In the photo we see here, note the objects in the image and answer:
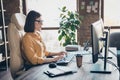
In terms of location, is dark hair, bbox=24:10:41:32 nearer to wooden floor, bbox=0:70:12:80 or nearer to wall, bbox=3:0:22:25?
wooden floor, bbox=0:70:12:80

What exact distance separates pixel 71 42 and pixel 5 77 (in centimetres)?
150

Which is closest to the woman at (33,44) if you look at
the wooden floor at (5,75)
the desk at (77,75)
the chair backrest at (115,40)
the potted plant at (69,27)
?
the desk at (77,75)

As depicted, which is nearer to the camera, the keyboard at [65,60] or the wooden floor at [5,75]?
the keyboard at [65,60]

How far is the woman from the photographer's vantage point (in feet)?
8.44

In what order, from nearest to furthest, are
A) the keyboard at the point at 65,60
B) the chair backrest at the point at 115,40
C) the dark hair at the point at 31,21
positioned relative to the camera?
the keyboard at the point at 65,60 < the dark hair at the point at 31,21 < the chair backrest at the point at 115,40

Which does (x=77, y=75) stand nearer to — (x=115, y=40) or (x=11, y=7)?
(x=115, y=40)

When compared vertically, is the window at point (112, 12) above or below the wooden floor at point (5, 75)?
above

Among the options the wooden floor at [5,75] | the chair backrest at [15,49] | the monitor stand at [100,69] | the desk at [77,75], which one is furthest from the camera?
the wooden floor at [5,75]

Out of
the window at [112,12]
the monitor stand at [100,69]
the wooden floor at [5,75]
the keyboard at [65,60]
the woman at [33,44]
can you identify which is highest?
the window at [112,12]

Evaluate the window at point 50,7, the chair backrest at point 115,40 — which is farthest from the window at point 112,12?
the window at point 50,7

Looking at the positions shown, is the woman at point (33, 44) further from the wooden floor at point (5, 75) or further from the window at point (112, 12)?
the window at point (112, 12)

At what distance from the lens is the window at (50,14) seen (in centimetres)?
539

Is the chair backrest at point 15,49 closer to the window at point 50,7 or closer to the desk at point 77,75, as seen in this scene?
the desk at point 77,75

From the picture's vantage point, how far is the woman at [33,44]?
8.44ft
